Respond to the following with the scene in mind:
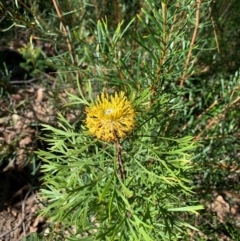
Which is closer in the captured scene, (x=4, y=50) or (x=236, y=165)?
(x=236, y=165)

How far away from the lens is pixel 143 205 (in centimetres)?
123

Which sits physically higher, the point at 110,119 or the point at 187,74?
the point at 110,119

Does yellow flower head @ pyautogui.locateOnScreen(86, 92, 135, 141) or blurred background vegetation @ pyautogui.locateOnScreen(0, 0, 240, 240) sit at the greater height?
yellow flower head @ pyautogui.locateOnScreen(86, 92, 135, 141)

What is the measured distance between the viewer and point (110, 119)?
940mm

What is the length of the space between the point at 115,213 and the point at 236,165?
2.31 feet

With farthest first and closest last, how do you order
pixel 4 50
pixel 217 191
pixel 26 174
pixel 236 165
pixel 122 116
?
pixel 4 50 → pixel 26 174 → pixel 217 191 → pixel 236 165 → pixel 122 116

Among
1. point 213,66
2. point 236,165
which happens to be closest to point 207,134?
point 236,165

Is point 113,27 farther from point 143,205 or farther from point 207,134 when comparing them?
point 143,205

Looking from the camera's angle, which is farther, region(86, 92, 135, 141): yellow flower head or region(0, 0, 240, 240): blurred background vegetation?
region(0, 0, 240, 240): blurred background vegetation

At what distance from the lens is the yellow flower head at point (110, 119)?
0.94m

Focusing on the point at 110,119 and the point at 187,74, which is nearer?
the point at 110,119

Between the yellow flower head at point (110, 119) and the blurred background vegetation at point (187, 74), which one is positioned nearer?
the yellow flower head at point (110, 119)

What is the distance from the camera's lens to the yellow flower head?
37.1 inches

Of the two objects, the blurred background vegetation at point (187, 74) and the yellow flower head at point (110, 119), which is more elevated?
the yellow flower head at point (110, 119)
